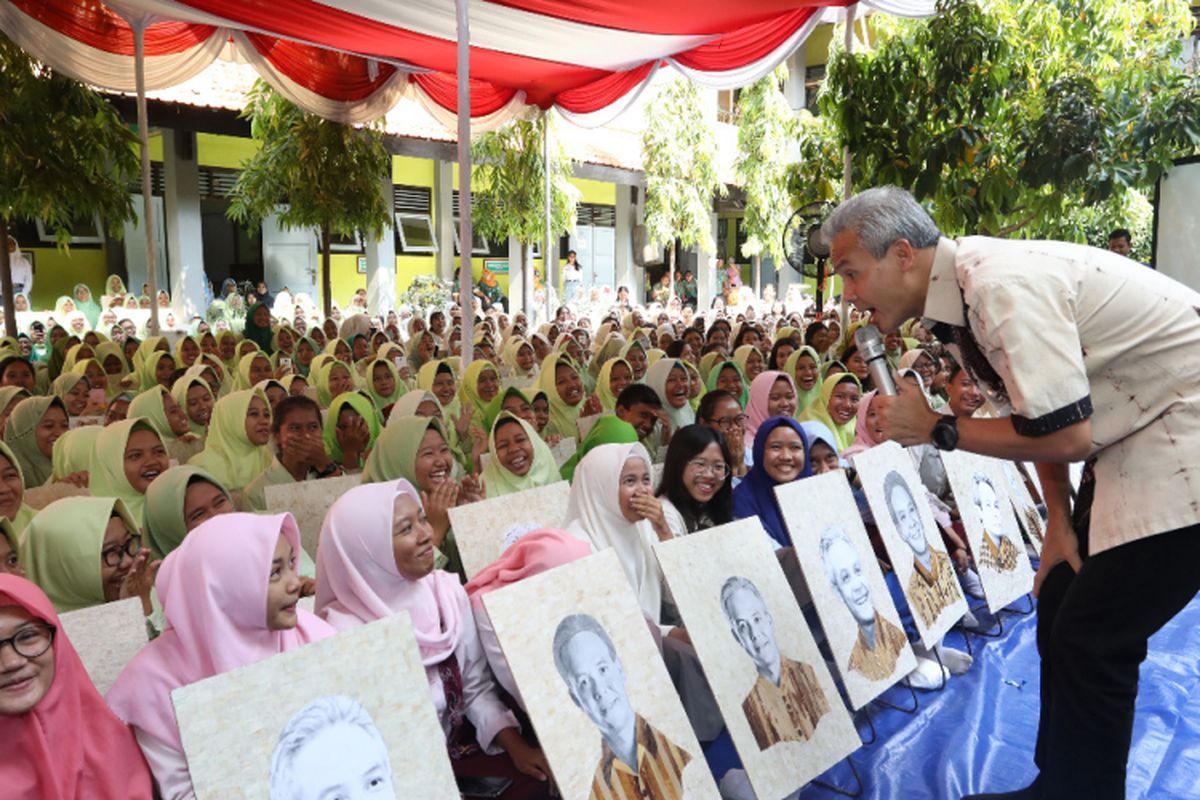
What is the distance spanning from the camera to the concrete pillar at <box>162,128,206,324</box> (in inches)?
475

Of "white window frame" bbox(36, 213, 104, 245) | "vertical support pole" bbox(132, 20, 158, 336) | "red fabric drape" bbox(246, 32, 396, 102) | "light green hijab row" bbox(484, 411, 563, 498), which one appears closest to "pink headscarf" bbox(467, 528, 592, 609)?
"light green hijab row" bbox(484, 411, 563, 498)

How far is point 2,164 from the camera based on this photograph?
6.14m

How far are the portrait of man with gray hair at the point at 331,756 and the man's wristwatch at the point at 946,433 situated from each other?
3.82 ft

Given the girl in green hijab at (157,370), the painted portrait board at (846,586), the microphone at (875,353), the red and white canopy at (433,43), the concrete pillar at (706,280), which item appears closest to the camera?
the microphone at (875,353)

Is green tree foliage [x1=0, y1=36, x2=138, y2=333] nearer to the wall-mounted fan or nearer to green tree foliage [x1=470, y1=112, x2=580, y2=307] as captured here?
green tree foliage [x1=470, y1=112, x2=580, y2=307]

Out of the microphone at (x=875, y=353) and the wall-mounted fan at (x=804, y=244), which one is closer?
the microphone at (x=875, y=353)

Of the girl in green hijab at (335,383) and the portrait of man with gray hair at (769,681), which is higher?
the girl in green hijab at (335,383)

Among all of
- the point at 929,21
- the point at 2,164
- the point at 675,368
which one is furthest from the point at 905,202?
the point at 2,164

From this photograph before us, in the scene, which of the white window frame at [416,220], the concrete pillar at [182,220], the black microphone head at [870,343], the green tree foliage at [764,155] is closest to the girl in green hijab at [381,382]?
the black microphone head at [870,343]

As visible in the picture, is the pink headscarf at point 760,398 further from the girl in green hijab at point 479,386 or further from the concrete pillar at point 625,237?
the concrete pillar at point 625,237

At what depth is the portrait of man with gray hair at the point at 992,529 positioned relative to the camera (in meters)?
3.46

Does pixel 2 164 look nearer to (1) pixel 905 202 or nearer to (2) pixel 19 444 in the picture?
(2) pixel 19 444

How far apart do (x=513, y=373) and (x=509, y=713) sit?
5495 millimetres

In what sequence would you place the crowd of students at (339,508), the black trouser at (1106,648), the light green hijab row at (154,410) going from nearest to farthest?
1. the crowd of students at (339,508)
2. the black trouser at (1106,648)
3. the light green hijab row at (154,410)
